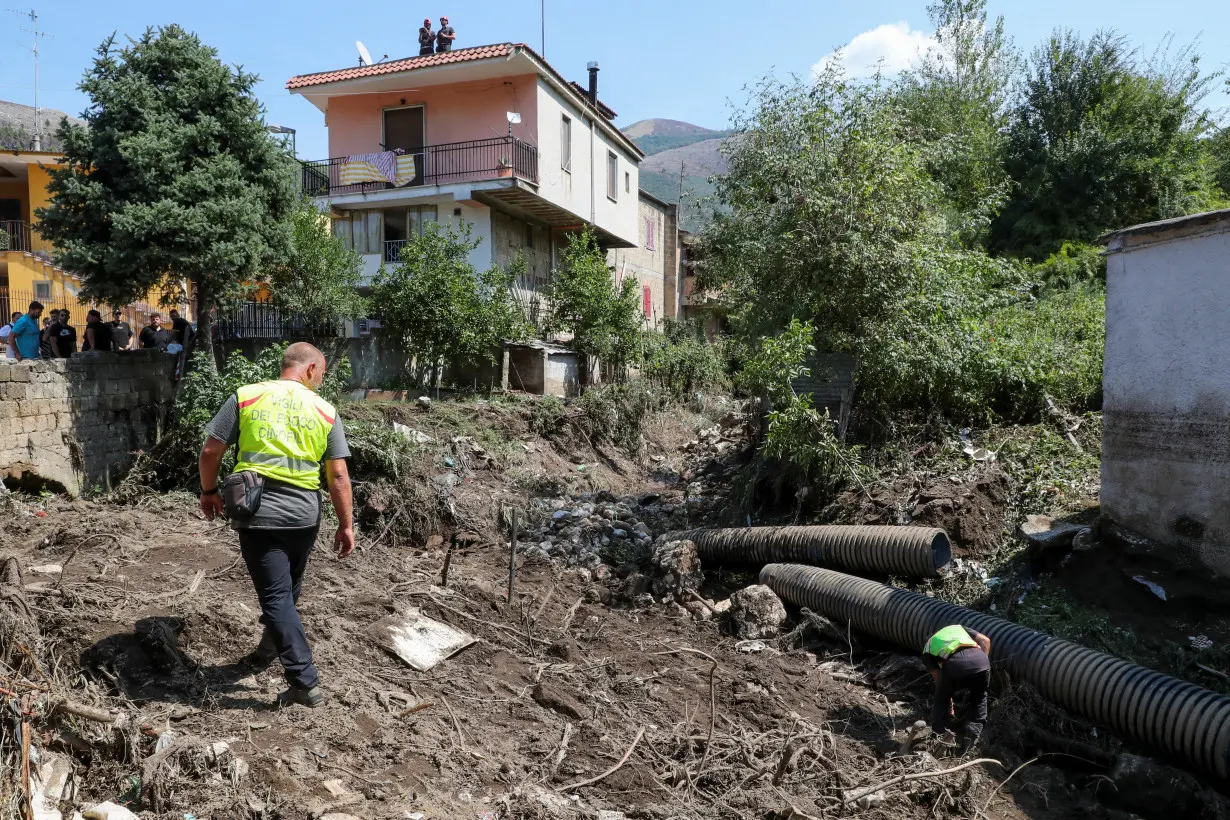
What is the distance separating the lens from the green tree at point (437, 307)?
1616 centimetres

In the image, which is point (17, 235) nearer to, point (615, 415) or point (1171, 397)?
point (615, 415)

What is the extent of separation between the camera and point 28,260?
2050 centimetres

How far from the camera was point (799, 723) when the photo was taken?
5277 millimetres

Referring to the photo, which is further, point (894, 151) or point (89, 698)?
point (894, 151)

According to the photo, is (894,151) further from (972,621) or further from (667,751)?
(667,751)

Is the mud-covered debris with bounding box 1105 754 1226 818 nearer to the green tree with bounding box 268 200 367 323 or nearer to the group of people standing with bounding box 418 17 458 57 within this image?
the green tree with bounding box 268 200 367 323

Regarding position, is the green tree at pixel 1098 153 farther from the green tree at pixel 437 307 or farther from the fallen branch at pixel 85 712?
the fallen branch at pixel 85 712

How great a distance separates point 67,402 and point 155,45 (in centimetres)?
500

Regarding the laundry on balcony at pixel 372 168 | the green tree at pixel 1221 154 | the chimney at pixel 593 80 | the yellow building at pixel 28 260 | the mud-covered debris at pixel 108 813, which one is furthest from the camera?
the chimney at pixel 593 80

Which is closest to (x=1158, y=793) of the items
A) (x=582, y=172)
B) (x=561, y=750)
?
(x=561, y=750)

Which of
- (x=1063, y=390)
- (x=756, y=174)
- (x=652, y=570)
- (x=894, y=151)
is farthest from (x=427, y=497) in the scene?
(x=1063, y=390)

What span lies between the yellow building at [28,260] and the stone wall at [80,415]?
245 inches

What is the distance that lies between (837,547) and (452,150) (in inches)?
612

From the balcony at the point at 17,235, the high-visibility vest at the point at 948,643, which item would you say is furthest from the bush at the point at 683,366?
the balcony at the point at 17,235
